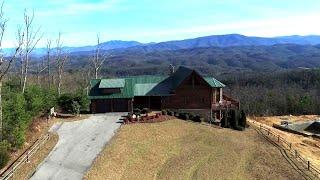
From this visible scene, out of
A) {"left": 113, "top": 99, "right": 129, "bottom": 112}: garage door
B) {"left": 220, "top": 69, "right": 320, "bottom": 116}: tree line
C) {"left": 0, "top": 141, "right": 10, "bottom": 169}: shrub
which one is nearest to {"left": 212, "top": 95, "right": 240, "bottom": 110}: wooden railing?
{"left": 113, "top": 99, "right": 129, "bottom": 112}: garage door

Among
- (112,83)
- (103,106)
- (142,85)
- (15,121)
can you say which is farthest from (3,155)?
(142,85)

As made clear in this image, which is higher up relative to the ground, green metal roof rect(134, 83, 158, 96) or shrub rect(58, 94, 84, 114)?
green metal roof rect(134, 83, 158, 96)

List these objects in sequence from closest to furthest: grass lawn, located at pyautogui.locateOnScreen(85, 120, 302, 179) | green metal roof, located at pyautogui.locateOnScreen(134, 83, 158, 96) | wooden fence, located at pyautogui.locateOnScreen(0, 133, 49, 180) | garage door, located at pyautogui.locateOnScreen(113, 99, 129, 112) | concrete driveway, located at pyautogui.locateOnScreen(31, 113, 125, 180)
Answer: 1. wooden fence, located at pyautogui.locateOnScreen(0, 133, 49, 180)
2. concrete driveway, located at pyautogui.locateOnScreen(31, 113, 125, 180)
3. grass lawn, located at pyautogui.locateOnScreen(85, 120, 302, 179)
4. garage door, located at pyautogui.locateOnScreen(113, 99, 129, 112)
5. green metal roof, located at pyautogui.locateOnScreen(134, 83, 158, 96)

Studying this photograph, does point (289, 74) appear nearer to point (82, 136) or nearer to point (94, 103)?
point (94, 103)

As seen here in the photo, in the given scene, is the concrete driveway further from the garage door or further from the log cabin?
the log cabin

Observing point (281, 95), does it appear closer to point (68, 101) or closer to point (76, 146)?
point (68, 101)

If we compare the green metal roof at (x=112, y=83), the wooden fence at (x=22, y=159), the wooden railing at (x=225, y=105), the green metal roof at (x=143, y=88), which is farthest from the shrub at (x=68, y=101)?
the wooden railing at (x=225, y=105)

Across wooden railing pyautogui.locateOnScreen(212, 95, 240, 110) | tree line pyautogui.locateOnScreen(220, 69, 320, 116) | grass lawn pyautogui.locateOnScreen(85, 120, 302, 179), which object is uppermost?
wooden railing pyautogui.locateOnScreen(212, 95, 240, 110)
